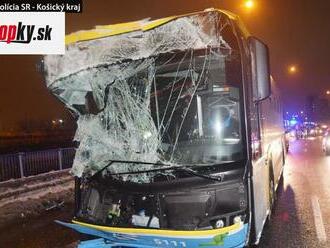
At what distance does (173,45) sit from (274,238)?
375 cm

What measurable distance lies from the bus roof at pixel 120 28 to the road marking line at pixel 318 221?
3.62 metres

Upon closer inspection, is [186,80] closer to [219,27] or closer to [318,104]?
[219,27]

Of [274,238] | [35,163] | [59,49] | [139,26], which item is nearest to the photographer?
[139,26]

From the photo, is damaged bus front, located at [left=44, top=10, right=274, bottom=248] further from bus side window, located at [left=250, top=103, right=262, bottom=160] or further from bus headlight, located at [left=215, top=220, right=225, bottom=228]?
bus side window, located at [left=250, top=103, right=262, bottom=160]

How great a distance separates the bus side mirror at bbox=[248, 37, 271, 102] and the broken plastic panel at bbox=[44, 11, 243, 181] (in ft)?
0.89

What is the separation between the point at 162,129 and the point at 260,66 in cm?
141

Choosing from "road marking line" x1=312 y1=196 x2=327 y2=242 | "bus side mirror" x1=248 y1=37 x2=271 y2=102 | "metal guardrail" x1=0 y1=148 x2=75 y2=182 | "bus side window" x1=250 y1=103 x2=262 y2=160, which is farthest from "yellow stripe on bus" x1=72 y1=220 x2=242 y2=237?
"metal guardrail" x1=0 y1=148 x2=75 y2=182

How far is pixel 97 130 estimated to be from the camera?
625 centimetres

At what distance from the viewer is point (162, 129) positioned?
228 inches

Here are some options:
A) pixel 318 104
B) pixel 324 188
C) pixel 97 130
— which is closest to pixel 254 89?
pixel 97 130

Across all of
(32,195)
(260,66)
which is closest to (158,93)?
(260,66)

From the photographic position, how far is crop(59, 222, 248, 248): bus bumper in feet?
16.4

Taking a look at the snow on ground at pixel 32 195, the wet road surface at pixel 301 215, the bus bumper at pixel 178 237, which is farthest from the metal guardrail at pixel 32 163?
the bus bumper at pixel 178 237

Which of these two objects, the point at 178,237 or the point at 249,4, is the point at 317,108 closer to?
the point at 249,4
